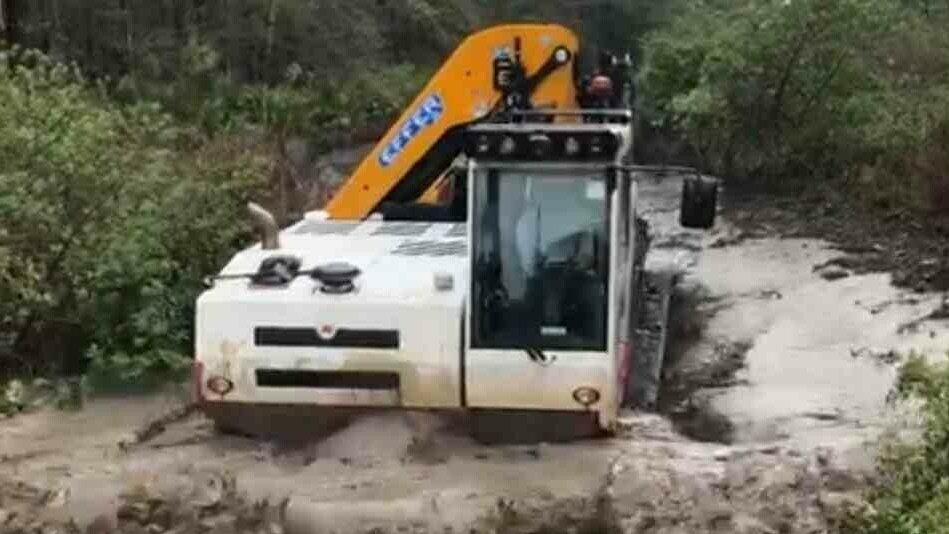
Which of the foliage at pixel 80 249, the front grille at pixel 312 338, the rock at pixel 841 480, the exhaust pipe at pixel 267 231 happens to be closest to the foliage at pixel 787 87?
the foliage at pixel 80 249

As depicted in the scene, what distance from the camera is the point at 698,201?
1103 cm

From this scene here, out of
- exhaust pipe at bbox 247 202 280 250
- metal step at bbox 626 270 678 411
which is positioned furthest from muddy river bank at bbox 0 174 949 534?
exhaust pipe at bbox 247 202 280 250

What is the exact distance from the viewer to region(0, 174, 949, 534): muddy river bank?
10.0m

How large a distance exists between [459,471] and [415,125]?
350cm

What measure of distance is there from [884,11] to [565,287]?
17.3 metres

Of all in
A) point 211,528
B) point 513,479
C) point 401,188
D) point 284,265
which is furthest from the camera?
point 401,188

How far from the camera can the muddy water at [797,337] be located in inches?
519

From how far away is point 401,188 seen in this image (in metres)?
13.8

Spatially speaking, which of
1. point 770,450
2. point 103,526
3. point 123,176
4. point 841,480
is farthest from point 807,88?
point 103,526

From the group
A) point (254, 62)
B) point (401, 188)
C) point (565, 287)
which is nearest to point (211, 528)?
point (565, 287)

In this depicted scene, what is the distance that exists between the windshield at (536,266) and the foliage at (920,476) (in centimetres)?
198

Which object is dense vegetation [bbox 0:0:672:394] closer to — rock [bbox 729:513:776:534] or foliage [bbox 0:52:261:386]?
foliage [bbox 0:52:261:386]

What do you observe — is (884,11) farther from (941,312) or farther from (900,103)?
(941,312)

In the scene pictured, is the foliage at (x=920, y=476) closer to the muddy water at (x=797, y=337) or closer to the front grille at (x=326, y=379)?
the muddy water at (x=797, y=337)
